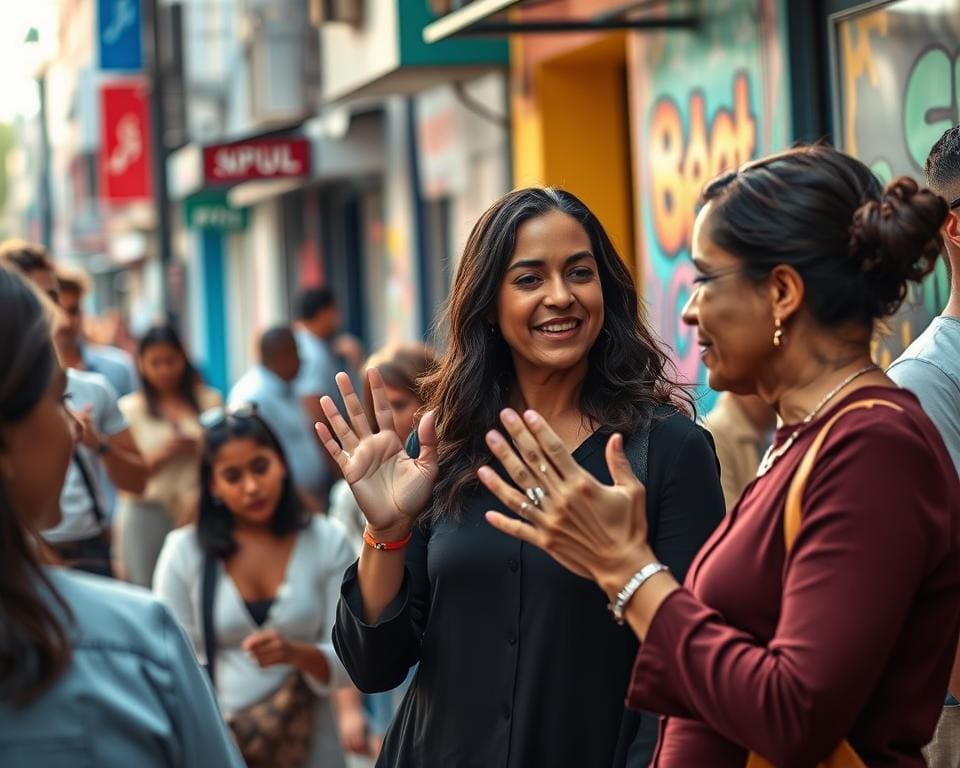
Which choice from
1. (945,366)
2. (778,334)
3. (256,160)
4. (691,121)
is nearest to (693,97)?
(691,121)

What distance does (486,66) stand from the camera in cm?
1258

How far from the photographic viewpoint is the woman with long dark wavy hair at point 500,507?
370 cm

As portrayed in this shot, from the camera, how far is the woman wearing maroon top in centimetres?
262

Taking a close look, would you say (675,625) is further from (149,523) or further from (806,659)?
(149,523)

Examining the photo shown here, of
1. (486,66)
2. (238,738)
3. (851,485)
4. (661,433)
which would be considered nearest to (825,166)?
(851,485)

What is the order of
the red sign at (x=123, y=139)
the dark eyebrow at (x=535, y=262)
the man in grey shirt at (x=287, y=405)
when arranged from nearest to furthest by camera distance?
the dark eyebrow at (x=535, y=262) < the man in grey shirt at (x=287, y=405) < the red sign at (x=123, y=139)

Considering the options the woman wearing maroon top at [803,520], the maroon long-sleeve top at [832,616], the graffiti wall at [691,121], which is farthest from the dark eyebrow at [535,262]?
the graffiti wall at [691,121]

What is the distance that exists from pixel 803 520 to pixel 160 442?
7.71 m

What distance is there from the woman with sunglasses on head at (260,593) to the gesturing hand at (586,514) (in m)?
2.99

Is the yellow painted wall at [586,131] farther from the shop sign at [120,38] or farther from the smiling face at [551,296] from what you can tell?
the shop sign at [120,38]

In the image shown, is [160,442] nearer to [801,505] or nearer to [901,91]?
[901,91]

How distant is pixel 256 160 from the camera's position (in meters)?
17.4

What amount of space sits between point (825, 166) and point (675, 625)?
76 cm

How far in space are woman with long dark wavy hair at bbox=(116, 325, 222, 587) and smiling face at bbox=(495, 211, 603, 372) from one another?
5653mm
